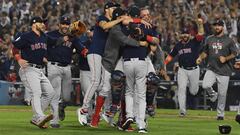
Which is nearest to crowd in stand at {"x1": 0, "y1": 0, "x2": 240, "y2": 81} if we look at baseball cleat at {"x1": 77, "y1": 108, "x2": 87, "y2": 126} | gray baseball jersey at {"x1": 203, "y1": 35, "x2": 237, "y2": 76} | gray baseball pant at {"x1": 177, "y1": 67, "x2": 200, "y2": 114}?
gray baseball pant at {"x1": 177, "y1": 67, "x2": 200, "y2": 114}

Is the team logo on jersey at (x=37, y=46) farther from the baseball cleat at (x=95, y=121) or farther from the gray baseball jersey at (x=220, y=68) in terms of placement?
the gray baseball jersey at (x=220, y=68)

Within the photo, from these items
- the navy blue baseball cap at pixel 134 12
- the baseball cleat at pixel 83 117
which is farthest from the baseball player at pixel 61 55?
the navy blue baseball cap at pixel 134 12

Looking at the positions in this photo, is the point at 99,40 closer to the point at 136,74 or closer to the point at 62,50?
the point at 62,50

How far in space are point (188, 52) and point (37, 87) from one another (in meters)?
8.18

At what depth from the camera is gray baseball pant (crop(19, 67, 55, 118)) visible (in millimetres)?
14758

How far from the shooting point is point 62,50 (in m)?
15.9

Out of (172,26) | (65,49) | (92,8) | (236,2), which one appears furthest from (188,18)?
(65,49)

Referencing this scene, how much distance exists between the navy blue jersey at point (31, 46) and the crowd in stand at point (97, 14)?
504 inches

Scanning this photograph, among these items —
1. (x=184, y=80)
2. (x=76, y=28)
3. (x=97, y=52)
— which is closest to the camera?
(x=97, y=52)

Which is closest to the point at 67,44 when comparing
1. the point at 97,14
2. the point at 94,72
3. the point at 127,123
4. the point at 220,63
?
the point at 94,72

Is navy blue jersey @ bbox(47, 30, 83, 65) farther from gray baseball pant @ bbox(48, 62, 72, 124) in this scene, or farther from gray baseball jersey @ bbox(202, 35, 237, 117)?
gray baseball jersey @ bbox(202, 35, 237, 117)

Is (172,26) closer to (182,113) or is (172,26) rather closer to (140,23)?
(182,113)

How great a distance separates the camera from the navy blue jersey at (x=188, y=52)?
2188cm

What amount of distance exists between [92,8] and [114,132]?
1979cm
